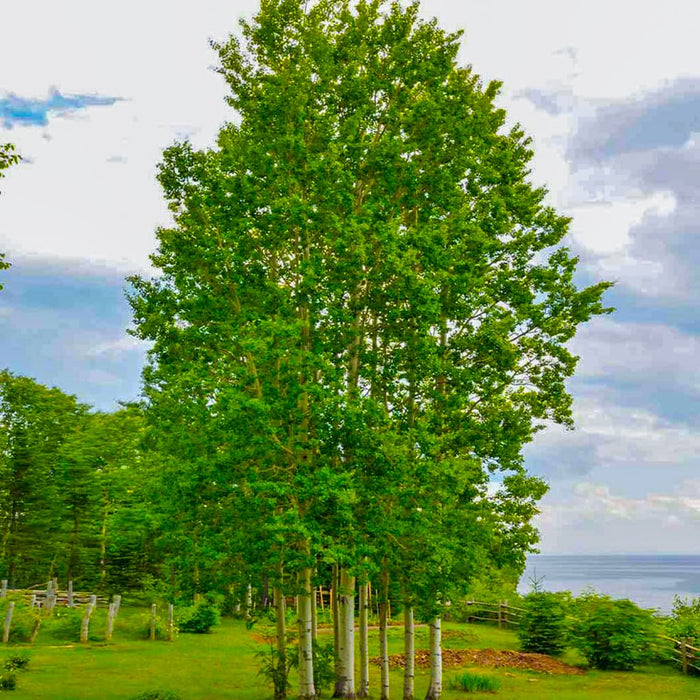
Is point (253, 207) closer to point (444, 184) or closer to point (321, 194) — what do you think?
point (321, 194)

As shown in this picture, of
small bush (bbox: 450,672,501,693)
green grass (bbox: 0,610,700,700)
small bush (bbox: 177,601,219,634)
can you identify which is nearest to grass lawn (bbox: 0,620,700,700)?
green grass (bbox: 0,610,700,700)

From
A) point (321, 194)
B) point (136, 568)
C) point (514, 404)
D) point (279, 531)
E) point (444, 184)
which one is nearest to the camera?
point (279, 531)

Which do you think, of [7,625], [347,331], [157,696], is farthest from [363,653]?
[7,625]

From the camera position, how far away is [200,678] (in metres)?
26.2

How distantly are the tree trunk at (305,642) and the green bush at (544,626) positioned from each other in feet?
63.2

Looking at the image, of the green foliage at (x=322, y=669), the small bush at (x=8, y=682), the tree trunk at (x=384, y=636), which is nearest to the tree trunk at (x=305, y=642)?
the tree trunk at (x=384, y=636)

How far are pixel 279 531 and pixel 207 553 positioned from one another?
2.25 metres

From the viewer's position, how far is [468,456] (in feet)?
72.4

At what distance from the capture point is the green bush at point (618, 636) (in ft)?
100

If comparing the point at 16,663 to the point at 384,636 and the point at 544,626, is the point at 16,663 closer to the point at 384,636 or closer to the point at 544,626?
the point at 384,636

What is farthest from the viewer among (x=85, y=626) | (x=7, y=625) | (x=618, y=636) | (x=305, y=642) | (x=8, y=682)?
(x=85, y=626)

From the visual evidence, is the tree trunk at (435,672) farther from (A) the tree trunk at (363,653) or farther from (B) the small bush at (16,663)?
(B) the small bush at (16,663)

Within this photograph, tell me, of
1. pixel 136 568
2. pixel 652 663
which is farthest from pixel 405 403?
pixel 136 568

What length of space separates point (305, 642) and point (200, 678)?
942 cm
